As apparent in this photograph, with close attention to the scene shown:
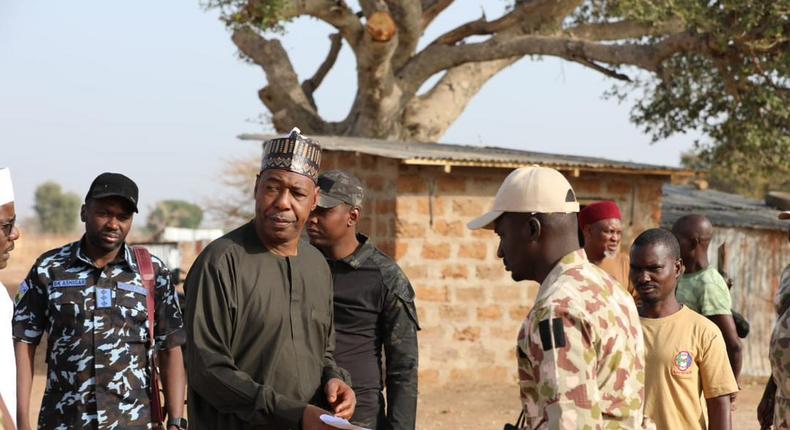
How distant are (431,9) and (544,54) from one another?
237cm

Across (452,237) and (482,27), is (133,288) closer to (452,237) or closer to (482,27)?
(452,237)

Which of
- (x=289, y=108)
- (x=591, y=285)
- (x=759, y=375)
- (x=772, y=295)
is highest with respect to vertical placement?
(x=289, y=108)

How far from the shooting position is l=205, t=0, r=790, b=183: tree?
16.3 m

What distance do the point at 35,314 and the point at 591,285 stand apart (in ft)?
8.68

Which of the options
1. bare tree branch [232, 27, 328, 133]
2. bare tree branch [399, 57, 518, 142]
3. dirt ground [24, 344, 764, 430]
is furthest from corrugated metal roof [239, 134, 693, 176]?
bare tree branch [399, 57, 518, 142]

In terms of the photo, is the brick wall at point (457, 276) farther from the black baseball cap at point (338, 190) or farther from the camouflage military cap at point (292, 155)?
the camouflage military cap at point (292, 155)

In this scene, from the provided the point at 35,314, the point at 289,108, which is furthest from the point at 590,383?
the point at 289,108

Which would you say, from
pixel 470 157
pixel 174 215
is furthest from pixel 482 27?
pixel 174 215

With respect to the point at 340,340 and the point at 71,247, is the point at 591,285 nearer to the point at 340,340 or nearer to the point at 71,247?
the point at 340,340

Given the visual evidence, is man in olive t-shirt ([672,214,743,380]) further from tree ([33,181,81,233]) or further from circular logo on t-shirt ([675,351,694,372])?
tree ([33,181,81,233])

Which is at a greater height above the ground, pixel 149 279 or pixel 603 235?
pixel 603 235

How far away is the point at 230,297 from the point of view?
3.82 m

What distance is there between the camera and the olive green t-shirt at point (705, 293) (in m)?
6.39

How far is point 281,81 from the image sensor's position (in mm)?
19688
